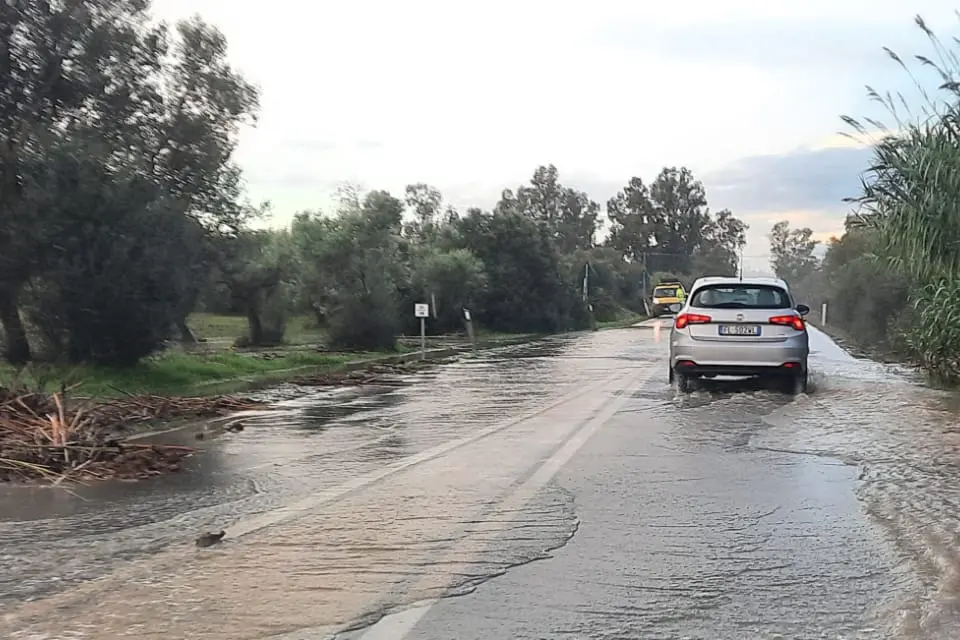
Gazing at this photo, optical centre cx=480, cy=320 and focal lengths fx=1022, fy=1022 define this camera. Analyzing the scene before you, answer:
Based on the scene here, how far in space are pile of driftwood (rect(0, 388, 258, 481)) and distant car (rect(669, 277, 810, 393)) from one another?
25.4 feet

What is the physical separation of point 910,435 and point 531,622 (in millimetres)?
7174

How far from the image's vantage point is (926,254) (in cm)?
1433

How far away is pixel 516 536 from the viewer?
643cm

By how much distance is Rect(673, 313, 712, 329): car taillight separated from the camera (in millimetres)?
14758

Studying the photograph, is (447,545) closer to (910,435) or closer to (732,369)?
(910,435)

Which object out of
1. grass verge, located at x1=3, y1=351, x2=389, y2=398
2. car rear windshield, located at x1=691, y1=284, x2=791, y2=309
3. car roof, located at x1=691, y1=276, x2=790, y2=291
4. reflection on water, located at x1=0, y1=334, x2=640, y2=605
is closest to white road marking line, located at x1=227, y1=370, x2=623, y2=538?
reflection on water, located at x1=0, y1=334, x2=640, y2=605

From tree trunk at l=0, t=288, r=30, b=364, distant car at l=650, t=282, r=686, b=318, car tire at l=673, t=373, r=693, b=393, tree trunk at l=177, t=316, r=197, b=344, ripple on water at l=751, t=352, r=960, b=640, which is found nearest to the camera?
ripple on water at l=751, t=352, r=960, b=640

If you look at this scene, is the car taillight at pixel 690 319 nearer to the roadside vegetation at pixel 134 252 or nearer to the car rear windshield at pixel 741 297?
the car rear windshield at pixel 741 297

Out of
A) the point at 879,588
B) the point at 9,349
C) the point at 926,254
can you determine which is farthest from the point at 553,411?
the point at 9,349

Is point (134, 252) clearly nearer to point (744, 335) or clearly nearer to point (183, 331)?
point (183, 331)

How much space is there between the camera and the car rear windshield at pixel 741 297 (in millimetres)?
14797

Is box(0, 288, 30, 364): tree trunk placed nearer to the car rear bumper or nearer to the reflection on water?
the reflection on water

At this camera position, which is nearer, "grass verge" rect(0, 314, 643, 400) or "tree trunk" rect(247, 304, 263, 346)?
"grass verge" rect(0, 314, 643, 400)

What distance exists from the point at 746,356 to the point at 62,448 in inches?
367
